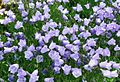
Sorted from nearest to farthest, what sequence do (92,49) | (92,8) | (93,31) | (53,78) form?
(53,78), (92,49), (93,31), (92,8)

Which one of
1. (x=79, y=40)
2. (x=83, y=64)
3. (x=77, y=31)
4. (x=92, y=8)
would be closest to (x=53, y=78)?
(x=83, y=64)

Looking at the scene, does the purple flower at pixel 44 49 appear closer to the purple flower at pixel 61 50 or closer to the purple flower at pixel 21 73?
the purple flower at pixel 61 50

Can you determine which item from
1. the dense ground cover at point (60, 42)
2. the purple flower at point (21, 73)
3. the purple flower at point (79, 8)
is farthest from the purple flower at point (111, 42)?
the purple flower at point (21, 73)

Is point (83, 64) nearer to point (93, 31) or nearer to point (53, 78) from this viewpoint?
point (53, 78)

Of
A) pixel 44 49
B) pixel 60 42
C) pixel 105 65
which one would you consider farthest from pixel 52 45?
pixel 105 65

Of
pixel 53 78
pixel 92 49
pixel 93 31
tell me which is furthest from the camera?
pixel 93 31

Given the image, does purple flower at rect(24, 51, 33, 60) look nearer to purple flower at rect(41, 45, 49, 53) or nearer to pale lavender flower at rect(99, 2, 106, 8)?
purple flower at rect(41, 45, 49, 53)

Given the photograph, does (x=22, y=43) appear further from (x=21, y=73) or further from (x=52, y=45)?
(x=21, y=73)

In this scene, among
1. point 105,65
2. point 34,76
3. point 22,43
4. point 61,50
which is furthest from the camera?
point 22,43
